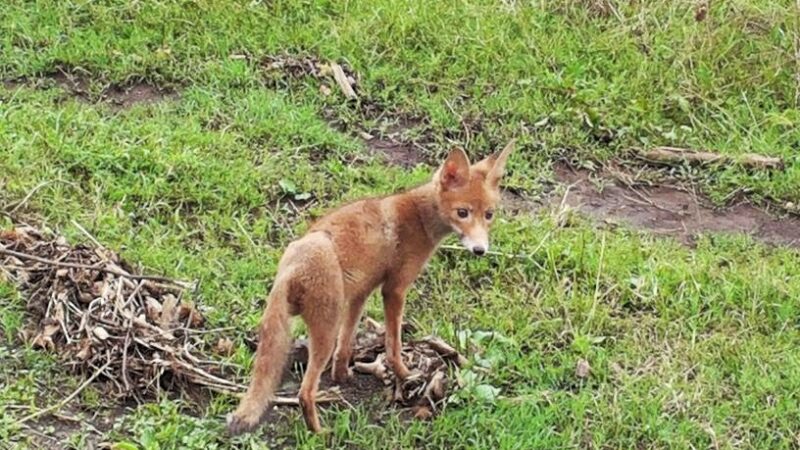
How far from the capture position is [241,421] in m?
4.38

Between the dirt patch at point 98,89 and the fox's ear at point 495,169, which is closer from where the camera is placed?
the fox's ear at point 495,169

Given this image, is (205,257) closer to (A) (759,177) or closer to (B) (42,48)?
(B) (42,48)

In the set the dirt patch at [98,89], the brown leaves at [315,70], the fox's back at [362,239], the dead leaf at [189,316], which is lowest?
the dirt patch at [98,89]

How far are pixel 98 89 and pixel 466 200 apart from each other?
340 cm

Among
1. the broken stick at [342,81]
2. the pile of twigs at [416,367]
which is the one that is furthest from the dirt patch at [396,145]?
the pile of twigs at [416,367]

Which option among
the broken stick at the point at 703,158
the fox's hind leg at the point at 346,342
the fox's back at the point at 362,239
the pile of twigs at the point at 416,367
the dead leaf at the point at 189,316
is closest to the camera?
the fox's back at the point at 362,239

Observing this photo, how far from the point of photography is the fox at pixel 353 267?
4.43 meters

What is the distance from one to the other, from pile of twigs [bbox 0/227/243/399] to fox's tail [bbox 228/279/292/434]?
51cm

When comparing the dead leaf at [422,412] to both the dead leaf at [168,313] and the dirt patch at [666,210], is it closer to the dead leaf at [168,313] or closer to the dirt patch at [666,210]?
the dead leaf at [168,313]

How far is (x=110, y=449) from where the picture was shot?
4523 millimetres

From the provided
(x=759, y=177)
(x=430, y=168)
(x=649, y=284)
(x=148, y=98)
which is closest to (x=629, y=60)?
(x=759, y=177)

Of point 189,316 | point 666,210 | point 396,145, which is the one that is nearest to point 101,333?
point 189,316

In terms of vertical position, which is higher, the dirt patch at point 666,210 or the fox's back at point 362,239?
the fox's back at point 362,239

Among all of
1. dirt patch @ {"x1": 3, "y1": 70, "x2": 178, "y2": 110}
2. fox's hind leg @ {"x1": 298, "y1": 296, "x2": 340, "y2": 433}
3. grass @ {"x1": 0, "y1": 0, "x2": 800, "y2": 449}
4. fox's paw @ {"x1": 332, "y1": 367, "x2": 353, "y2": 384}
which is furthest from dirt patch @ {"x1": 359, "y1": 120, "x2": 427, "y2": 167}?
fox's hind leg @ {"x1": 298, "y1": 296, "x2": 340, "y2": 433}
